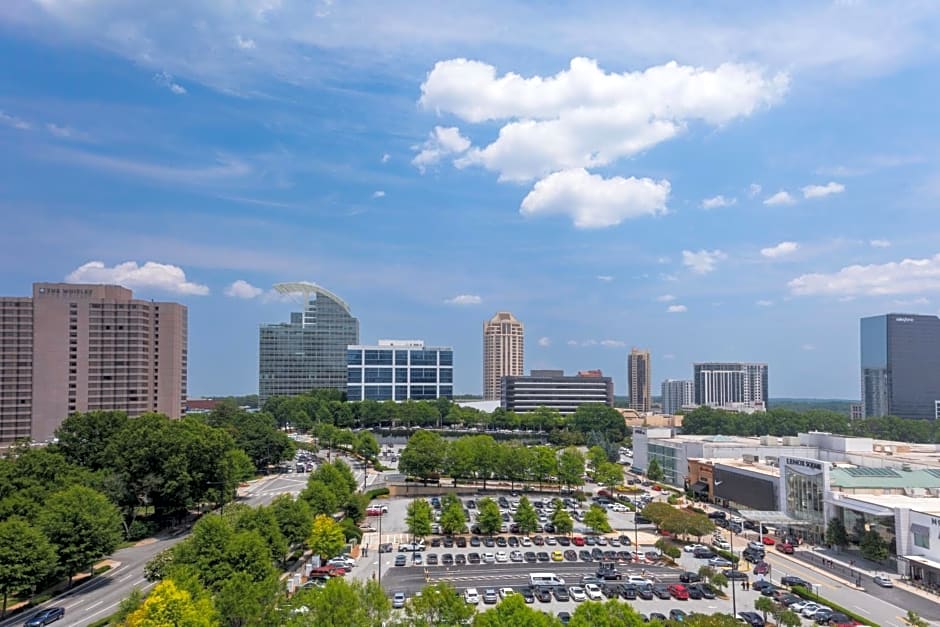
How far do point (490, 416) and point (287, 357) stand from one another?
50.4 m

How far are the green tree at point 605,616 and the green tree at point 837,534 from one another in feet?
96.9

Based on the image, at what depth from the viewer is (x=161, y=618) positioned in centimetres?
2348

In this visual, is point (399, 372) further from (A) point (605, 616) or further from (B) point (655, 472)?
(A) point (605, 616)

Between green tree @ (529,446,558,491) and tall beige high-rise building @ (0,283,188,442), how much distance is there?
51841mm

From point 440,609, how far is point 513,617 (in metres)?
4.03

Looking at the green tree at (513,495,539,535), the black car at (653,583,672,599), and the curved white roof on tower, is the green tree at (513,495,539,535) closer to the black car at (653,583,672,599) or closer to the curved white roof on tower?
the black car at (653,583,672,599)

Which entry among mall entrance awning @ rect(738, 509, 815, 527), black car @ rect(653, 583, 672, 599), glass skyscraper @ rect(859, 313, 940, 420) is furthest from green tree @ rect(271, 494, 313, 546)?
glass skyscraper @ rect(859, 313, 940, 420)

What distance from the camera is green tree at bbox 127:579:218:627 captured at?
23439mm

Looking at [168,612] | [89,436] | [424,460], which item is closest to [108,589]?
[168,612]

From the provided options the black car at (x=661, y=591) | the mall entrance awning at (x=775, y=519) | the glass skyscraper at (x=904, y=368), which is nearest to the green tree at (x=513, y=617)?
the black car at (x=661, y=591)

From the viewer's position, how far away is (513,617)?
73.2ft

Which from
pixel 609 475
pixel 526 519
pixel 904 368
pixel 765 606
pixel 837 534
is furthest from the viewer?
pixel 904 368

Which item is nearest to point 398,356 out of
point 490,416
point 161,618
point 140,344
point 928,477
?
point 490,416

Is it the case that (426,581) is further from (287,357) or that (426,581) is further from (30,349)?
(287,357)
